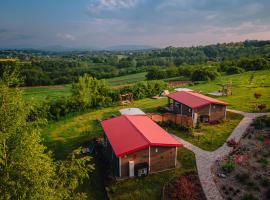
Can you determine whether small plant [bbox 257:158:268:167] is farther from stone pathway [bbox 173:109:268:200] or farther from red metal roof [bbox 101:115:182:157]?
red metal roof [bbox 101:115:182:157]

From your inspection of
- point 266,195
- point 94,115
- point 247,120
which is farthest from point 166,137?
point 94,115

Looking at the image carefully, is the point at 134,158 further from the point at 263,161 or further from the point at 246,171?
the point at 263,161

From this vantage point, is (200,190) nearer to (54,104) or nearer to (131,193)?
(131,193)

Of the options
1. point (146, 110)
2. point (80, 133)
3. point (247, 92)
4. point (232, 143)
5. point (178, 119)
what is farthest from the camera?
point (247, 92)

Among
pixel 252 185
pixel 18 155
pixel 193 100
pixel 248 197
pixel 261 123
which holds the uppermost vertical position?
pixel 18 155

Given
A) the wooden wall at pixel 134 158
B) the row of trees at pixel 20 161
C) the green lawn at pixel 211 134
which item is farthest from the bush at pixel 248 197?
the row of trees at pixel 20 161

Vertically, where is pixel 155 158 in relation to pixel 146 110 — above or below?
above

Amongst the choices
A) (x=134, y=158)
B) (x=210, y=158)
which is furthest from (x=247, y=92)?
(x=134, y=158)
